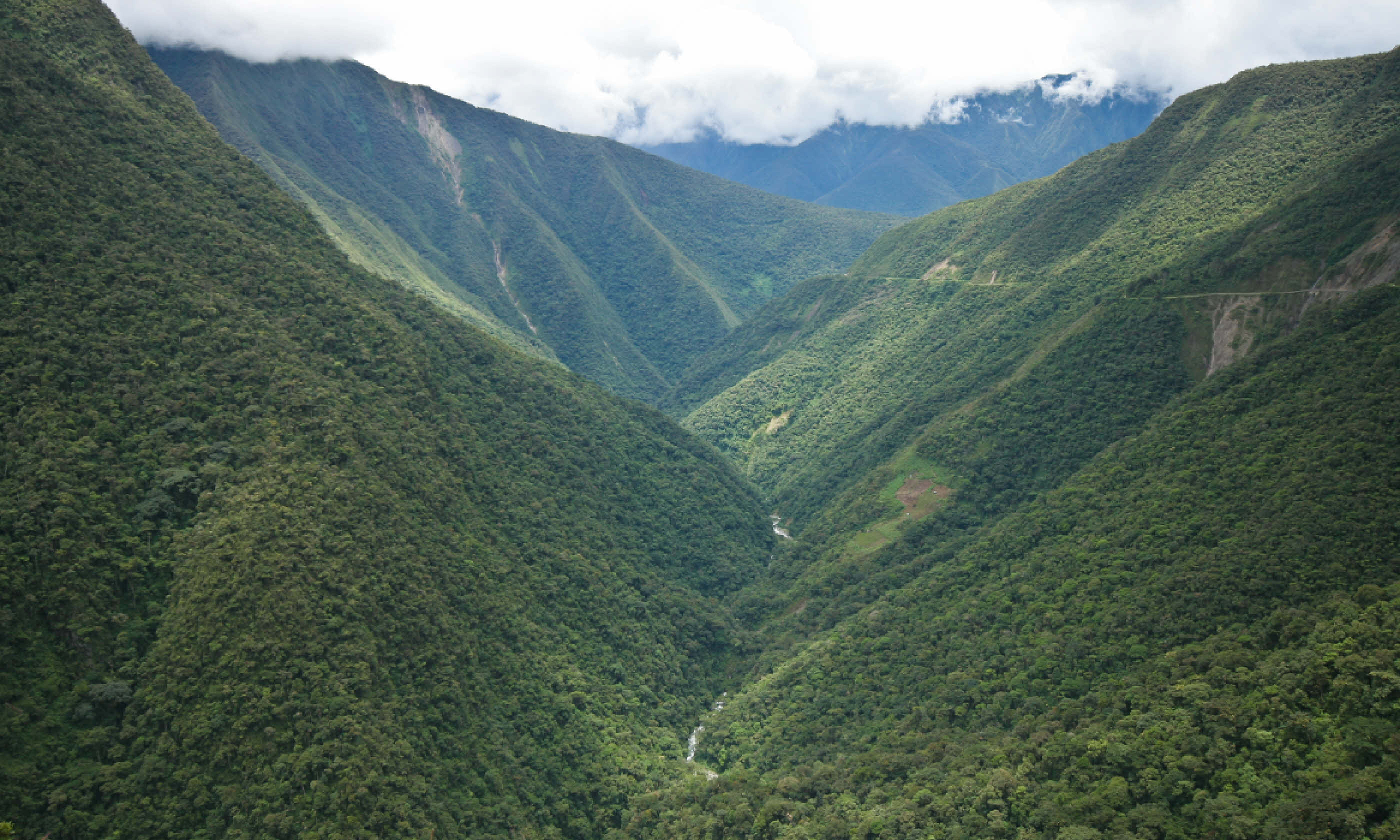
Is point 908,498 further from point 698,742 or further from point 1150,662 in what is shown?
point 1150,662

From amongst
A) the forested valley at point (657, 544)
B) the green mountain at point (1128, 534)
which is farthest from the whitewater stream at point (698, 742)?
the forested valley at point (657, 544)

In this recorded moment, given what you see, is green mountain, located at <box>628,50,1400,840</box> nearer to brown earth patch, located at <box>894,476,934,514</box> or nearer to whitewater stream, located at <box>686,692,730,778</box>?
brown earth patch, located at <box>894,476,934,514</box>

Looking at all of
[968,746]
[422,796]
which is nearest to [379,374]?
[422,796]

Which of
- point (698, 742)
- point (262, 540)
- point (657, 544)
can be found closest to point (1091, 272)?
point (657, 544)

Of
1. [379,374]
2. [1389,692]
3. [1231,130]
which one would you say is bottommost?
[1389,692]

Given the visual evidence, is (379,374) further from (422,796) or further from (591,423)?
(422,796)
